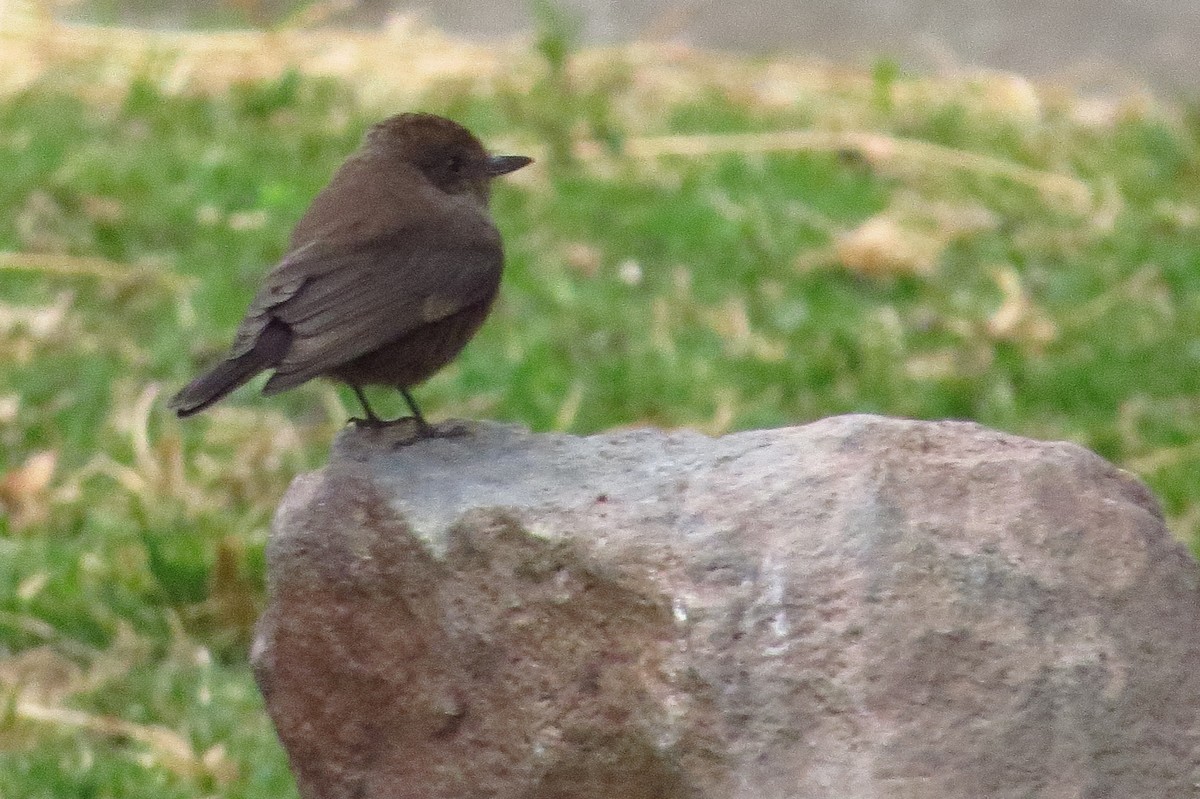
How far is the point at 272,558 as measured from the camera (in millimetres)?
3336

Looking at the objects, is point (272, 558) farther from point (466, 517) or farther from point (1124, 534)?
point (1124, 534)

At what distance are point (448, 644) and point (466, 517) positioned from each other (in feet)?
0.63

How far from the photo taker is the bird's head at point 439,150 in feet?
13.7

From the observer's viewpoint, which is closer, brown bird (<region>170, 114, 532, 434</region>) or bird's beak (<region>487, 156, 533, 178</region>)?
brown bird (<region>170, 114, 532, 434</region>)

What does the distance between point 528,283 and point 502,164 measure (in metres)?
2.89

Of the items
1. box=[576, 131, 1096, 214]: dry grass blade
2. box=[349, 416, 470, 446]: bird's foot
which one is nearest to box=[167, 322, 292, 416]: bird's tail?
box=[349, 416, 470, 446]: bird's foot

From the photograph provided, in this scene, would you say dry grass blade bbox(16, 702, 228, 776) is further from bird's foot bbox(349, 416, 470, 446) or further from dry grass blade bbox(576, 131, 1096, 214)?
dry grass blade bbox(576, 131, 1096, 214)

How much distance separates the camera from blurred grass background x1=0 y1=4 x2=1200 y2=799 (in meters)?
4.95

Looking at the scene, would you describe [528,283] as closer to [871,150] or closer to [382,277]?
[871,150]

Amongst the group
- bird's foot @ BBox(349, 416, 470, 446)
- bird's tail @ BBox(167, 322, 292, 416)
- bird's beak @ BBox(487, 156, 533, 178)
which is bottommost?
bird's foot @ BBox(349, 416, 470, 446)

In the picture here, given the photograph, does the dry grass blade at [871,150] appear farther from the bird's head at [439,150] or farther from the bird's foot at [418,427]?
the bird's foot at [418,427]

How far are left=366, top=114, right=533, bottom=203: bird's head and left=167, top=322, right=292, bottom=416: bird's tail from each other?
0.66 metres

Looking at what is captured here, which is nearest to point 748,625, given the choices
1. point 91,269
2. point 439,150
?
point 439,150

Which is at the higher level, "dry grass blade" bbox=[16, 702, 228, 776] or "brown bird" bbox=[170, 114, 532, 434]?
"brown bird" bbox=[170, 114, 532, 434]
